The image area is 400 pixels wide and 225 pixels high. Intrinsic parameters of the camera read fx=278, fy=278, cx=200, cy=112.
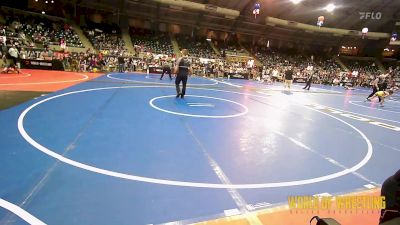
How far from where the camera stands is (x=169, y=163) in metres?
4.74

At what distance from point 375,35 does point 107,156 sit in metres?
53.8

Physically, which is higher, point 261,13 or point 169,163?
point 261,13

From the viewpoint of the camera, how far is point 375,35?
153 feet

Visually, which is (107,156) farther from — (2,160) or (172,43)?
(172,43)

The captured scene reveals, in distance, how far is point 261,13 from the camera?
37406mm

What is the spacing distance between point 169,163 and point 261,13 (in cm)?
3669

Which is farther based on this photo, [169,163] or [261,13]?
[261,13]

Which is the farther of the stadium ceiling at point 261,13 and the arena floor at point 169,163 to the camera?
the stadium ceiling at point 261,13

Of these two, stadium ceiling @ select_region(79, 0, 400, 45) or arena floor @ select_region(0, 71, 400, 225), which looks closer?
arena floor @ select_region(0, 71, 400, 225)

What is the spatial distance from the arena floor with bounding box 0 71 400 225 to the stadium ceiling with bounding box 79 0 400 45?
27457 millimetres

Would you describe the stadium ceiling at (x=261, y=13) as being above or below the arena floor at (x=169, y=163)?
above

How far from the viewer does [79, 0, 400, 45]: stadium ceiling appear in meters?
34.6

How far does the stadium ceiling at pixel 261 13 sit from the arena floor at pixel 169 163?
27.5 m

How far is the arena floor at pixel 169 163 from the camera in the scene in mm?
3342
